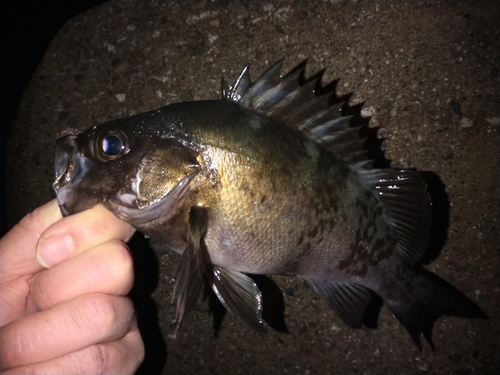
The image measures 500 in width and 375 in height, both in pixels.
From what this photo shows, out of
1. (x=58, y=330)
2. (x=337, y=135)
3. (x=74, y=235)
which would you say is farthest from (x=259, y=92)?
(x=58, y=330)

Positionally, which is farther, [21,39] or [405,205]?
[21,39]

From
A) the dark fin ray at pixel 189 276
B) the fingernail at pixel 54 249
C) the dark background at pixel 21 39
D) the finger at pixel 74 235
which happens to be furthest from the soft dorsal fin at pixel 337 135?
the dark background at pixel 21 39

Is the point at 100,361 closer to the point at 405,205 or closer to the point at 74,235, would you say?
the point at 74,235

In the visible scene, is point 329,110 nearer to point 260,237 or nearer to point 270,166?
point 270,166

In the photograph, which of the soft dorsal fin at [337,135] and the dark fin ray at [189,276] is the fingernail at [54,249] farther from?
the soft dorsal fin at [337,135]

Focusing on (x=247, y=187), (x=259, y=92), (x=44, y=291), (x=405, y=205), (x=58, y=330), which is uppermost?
(x=259, y=92)

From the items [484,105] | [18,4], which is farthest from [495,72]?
[18,4]

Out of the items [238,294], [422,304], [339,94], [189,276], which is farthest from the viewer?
[339,94]
